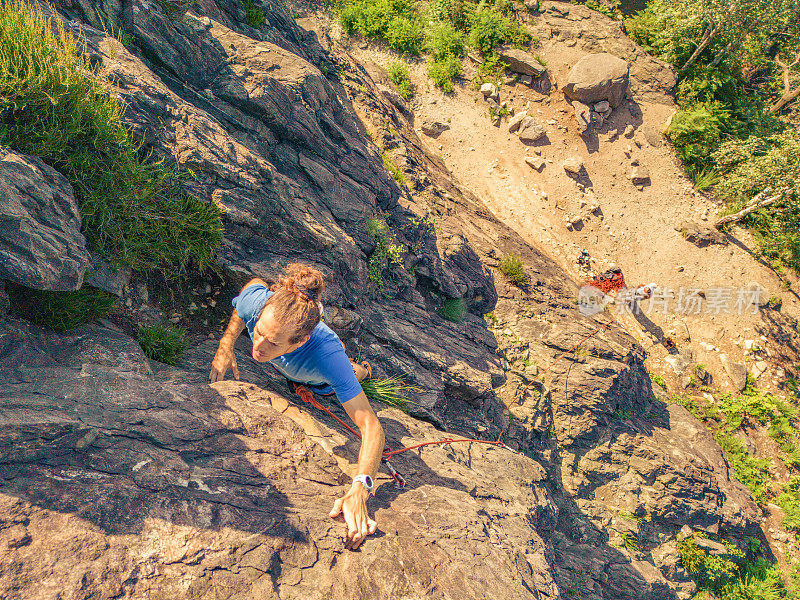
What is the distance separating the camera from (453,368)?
714 cm

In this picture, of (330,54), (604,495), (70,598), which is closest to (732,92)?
(330,54)

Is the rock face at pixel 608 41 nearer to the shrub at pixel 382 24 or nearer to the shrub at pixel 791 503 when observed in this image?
the shrub at pixel 382 24

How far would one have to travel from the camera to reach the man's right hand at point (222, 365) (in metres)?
3.98

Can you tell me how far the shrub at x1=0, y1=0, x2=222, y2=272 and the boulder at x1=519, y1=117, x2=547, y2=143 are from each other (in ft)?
48.2

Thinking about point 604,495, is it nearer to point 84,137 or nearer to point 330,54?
point 84,137

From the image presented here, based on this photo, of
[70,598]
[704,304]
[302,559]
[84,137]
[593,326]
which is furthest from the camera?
[704,304]

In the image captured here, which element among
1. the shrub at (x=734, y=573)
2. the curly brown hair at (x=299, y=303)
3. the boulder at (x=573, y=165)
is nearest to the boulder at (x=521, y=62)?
the boulder at (x=573, y=165)

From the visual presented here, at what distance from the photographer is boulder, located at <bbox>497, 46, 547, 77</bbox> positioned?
16.5 metres

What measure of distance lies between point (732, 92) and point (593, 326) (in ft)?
48.3

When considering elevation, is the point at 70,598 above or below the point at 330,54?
below

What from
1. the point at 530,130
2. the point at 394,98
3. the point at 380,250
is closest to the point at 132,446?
the point at 380,250

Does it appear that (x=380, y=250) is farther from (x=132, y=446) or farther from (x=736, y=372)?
(x=736, y=372)

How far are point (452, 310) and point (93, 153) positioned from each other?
256 inches

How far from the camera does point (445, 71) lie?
16203 mm
